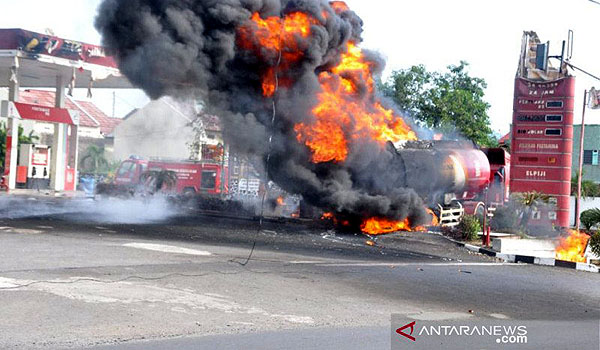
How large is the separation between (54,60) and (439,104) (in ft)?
67.4

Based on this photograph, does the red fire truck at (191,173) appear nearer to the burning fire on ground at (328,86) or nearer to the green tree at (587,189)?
the burning fire on ground at (328,86)

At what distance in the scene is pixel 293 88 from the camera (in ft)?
65.1

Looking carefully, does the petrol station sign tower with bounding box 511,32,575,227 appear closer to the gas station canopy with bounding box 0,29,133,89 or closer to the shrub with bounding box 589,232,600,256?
the shrub with bounding box 589,232,600,256

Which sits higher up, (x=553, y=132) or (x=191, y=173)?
(x=553, y=132)

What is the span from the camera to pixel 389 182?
21.6 m

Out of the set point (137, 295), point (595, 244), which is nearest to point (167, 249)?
point (137, 295)

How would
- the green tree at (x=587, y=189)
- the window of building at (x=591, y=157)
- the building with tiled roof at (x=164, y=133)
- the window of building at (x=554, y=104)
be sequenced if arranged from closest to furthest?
the window of building at (x=554, y=104)
the building with tiled roof at (x=164, y=133)
the green tree at (x=587, y=189)
the window of building at (x=591, y=157)

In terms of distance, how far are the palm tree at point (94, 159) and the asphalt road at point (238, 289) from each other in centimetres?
3483

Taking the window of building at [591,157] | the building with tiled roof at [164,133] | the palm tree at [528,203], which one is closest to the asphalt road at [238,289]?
the building with tiled roof at [164,133]

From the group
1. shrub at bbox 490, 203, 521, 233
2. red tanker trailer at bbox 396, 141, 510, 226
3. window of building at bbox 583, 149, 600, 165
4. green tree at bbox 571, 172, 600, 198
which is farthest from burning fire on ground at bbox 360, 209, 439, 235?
window of building at bbox 583, 149, 600, 165

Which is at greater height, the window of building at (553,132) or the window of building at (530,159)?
the window of building at (553,132)

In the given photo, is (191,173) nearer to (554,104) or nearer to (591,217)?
(554,104)

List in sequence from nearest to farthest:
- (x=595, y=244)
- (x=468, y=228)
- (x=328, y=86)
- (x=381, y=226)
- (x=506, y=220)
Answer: (x=595, y=244) → (x=328, y=86) → (x=468, y=228) → (x=381, y=226) → (x=506, y=220)

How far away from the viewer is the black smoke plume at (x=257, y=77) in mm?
18281
